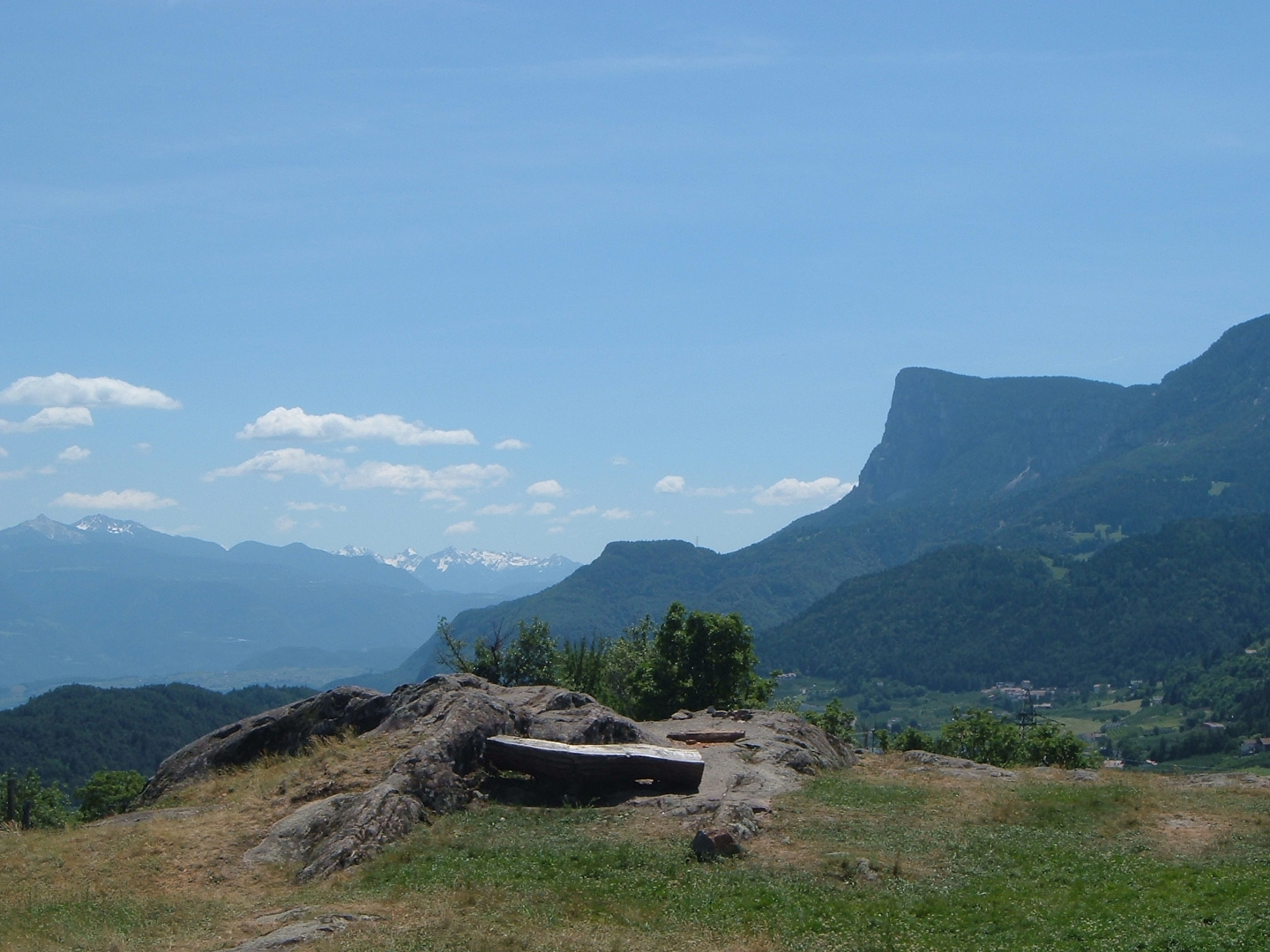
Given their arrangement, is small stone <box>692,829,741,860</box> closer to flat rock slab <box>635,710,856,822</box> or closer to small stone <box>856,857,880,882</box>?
small stone <box>856,857,880,882</box>

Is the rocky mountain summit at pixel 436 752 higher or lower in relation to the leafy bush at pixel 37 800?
higher

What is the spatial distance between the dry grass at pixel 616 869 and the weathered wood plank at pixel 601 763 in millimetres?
1916

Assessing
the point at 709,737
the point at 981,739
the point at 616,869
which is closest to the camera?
the point at 616,869

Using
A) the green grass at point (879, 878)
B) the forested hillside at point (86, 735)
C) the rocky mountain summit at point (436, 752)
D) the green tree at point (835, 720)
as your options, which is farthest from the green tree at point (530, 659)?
the forested hillside at point (86, 735)

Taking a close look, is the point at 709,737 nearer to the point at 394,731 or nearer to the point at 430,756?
the point at 394,731

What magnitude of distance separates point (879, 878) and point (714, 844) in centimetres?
358

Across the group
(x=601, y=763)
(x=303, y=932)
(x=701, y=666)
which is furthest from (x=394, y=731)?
(x=701, y=666)

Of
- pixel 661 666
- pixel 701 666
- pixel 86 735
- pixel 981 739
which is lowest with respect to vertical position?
pixel 86 735

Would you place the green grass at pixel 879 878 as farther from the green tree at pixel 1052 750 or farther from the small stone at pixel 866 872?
the green tree at pixel 1052 750

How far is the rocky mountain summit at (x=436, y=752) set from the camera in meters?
25.2

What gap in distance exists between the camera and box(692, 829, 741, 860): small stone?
22.5 m

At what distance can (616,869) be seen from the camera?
21984 mm

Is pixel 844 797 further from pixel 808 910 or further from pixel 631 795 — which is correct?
pixel 808 910

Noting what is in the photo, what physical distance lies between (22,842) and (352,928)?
13.6 meters
